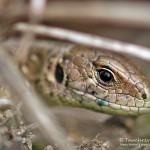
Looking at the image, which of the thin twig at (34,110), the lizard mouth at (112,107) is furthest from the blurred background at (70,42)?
the lizard mouth at (112,107)

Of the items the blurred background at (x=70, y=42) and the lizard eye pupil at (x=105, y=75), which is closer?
the blurred background at (x=70, y=42)

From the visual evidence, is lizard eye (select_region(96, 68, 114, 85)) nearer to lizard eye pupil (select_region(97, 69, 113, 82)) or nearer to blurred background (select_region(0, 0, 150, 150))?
lizard eye pupil (select_region(97, 69, 113, 82))

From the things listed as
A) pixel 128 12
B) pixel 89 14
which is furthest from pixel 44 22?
pixel 128 12

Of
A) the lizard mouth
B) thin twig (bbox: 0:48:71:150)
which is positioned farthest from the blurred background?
the lizard mouth

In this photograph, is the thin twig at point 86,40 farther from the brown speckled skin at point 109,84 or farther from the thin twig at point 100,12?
the thin twig at point 100,12

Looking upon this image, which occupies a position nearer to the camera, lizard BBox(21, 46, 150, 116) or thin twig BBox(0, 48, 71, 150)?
thin twig BBox(0, 48, 71, 150)

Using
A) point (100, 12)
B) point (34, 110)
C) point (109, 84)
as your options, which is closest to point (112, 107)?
point (109, 84)

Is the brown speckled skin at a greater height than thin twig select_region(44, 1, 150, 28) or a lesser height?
lesser

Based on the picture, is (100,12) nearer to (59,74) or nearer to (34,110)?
(59,74)
